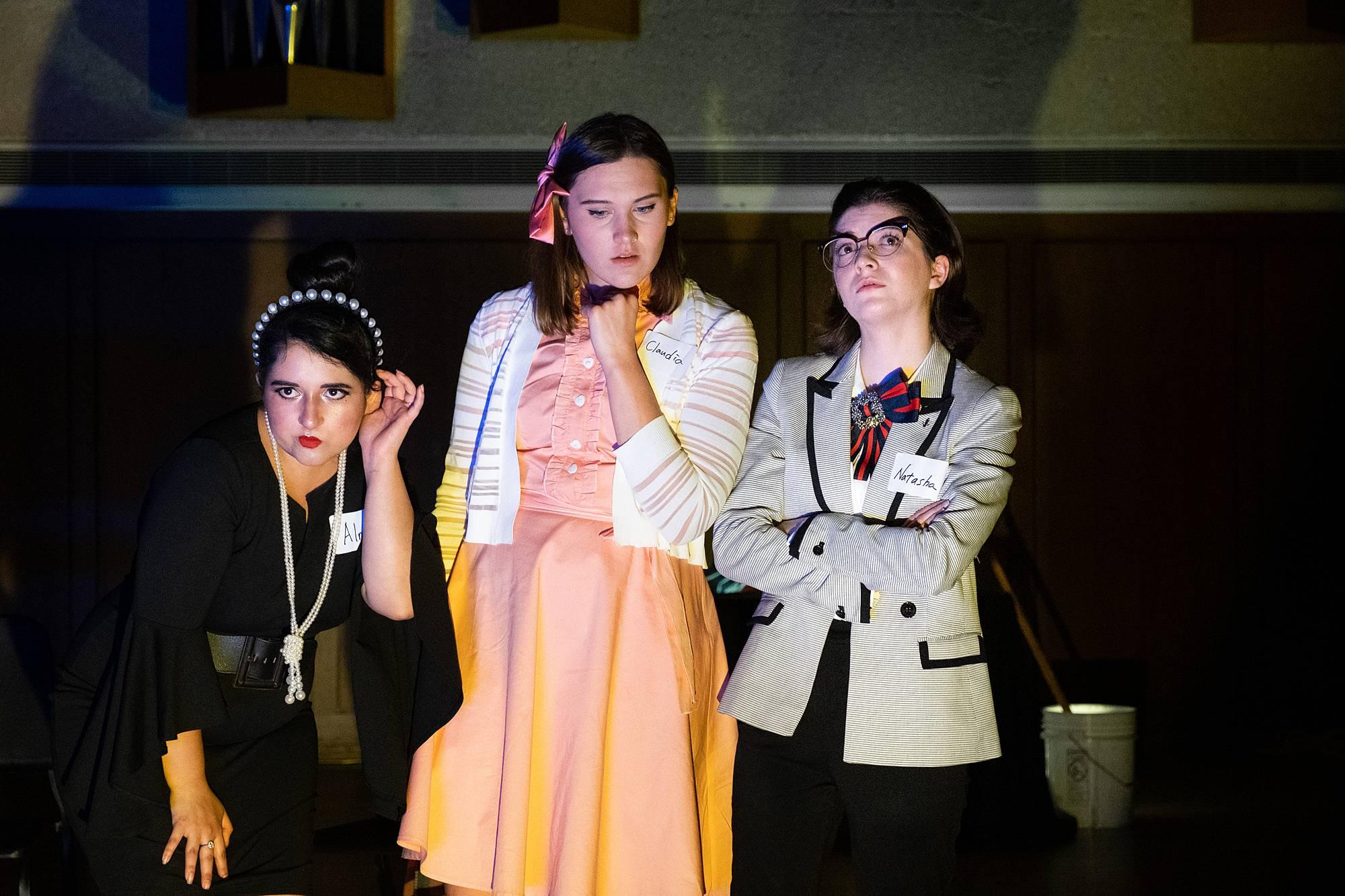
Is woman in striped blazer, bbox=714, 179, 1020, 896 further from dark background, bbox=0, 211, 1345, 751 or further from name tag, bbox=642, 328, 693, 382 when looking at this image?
dark background, bbox=0, 211, 1345, 751

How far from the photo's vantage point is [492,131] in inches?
222

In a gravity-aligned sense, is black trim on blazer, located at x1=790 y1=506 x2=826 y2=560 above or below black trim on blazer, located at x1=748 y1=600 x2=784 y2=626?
above

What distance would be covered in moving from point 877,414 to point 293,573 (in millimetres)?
1058

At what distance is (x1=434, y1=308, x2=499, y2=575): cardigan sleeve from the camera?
2096mm

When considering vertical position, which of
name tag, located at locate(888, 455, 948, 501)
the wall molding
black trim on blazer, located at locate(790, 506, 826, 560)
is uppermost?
the wall molding

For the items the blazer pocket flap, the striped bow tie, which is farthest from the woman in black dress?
the striped bow tie

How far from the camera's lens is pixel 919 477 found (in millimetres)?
2027

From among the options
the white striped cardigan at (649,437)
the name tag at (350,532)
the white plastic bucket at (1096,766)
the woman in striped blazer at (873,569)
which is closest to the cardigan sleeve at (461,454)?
the white striped cardigan at (649,437)

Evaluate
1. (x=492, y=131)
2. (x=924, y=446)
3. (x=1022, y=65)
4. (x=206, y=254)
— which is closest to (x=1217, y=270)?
(x=1022, y=65)

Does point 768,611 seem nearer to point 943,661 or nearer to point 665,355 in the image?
point 943,661

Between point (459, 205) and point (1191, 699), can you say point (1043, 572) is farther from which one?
point (459, 205)

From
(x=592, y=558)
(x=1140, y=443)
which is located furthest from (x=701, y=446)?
(x=1140, y=443)

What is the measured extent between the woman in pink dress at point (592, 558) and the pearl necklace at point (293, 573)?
0.62 feet

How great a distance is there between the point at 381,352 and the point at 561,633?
607mm
